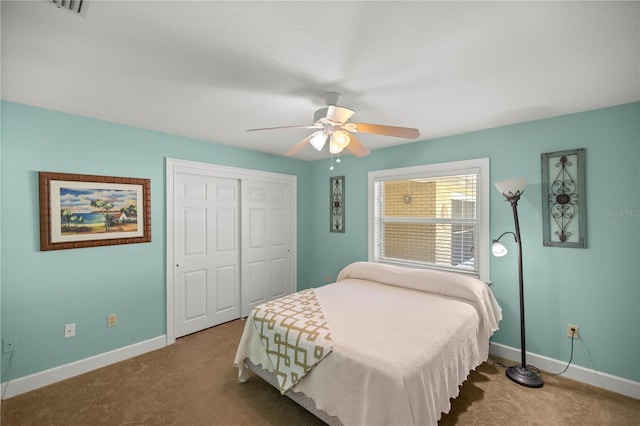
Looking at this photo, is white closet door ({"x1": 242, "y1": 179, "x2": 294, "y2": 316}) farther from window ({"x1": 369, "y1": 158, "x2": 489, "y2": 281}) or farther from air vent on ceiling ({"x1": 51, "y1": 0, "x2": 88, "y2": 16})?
air vent on ceiling ({"x1": 51, "y1": 0, "x2": 88, "y2": 16})

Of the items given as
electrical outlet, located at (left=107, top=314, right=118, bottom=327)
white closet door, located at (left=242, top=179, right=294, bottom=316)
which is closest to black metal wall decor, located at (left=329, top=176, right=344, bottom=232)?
white closet door, located at (left=242, top=179, right=294, bottom=316)

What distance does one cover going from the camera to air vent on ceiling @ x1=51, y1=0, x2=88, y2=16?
1178mm

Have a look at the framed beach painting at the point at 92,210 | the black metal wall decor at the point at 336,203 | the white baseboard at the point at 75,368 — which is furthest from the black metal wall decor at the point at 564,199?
the white baseboard at the point at 75,368

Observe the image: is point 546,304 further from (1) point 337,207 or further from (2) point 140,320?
(2) point 140,320

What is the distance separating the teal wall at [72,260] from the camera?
87.7 inches

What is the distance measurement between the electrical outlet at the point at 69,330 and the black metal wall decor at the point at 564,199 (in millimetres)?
4339

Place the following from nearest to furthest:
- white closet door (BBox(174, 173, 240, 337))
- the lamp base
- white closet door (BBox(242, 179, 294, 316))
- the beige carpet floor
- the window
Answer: the beige carpet floor < the lamp base < the window < white closet door (BBox(174, 173, 240, 337)) < white closet door (BBox(242, 179, 294, 316))

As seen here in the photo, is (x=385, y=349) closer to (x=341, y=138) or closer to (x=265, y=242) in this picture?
(x=341, y=138)

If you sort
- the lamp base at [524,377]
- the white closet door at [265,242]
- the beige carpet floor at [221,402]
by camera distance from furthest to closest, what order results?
1. the white closet door at [265,242]
2. the lamp base at [524,377]
3. the beige carpet floor at [221,402]

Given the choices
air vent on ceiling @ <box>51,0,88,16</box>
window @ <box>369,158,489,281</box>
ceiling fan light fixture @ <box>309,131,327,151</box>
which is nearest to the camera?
air vent on ceiling @ <box>51,0,88,16</box>

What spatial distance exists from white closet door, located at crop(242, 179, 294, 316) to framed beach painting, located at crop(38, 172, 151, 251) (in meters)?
1.29

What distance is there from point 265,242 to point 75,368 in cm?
236

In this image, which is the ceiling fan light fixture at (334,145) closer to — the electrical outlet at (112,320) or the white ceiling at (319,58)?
the white ceiling at (319,58)

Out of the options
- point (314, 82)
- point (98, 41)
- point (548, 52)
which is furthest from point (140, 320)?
point (548, 52)
